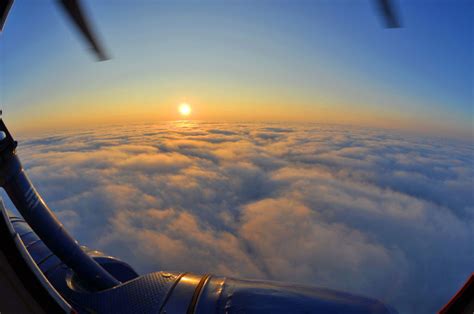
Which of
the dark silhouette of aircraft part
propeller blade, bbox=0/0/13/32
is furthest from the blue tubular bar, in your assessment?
propeller blade, bbox=0/0/13/32

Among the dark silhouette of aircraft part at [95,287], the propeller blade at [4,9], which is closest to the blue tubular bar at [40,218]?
the dark silhouette of aircraft part at [95,287]

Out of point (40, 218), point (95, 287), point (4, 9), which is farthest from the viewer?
point (95, 287)

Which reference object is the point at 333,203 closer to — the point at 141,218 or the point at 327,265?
the point at 327,265

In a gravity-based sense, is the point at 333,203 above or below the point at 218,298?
below

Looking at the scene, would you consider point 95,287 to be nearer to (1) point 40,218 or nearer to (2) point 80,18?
(1) point 40,218

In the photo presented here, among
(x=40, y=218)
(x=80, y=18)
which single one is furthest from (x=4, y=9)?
(x=40, y=218)

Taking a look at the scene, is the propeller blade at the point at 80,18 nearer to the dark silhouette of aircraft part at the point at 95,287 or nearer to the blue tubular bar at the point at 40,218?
the dark silhouette of aircraft part at the point at 95,287

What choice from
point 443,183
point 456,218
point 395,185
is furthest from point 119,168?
point 443,183

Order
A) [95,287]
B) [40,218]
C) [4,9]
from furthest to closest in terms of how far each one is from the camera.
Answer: [95,287] < [40,218] < [4,9]

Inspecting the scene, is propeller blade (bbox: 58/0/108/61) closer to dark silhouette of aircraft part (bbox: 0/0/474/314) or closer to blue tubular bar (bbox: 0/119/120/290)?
dark silhouette of aircraft part (bbox: 0/0/474/314)
